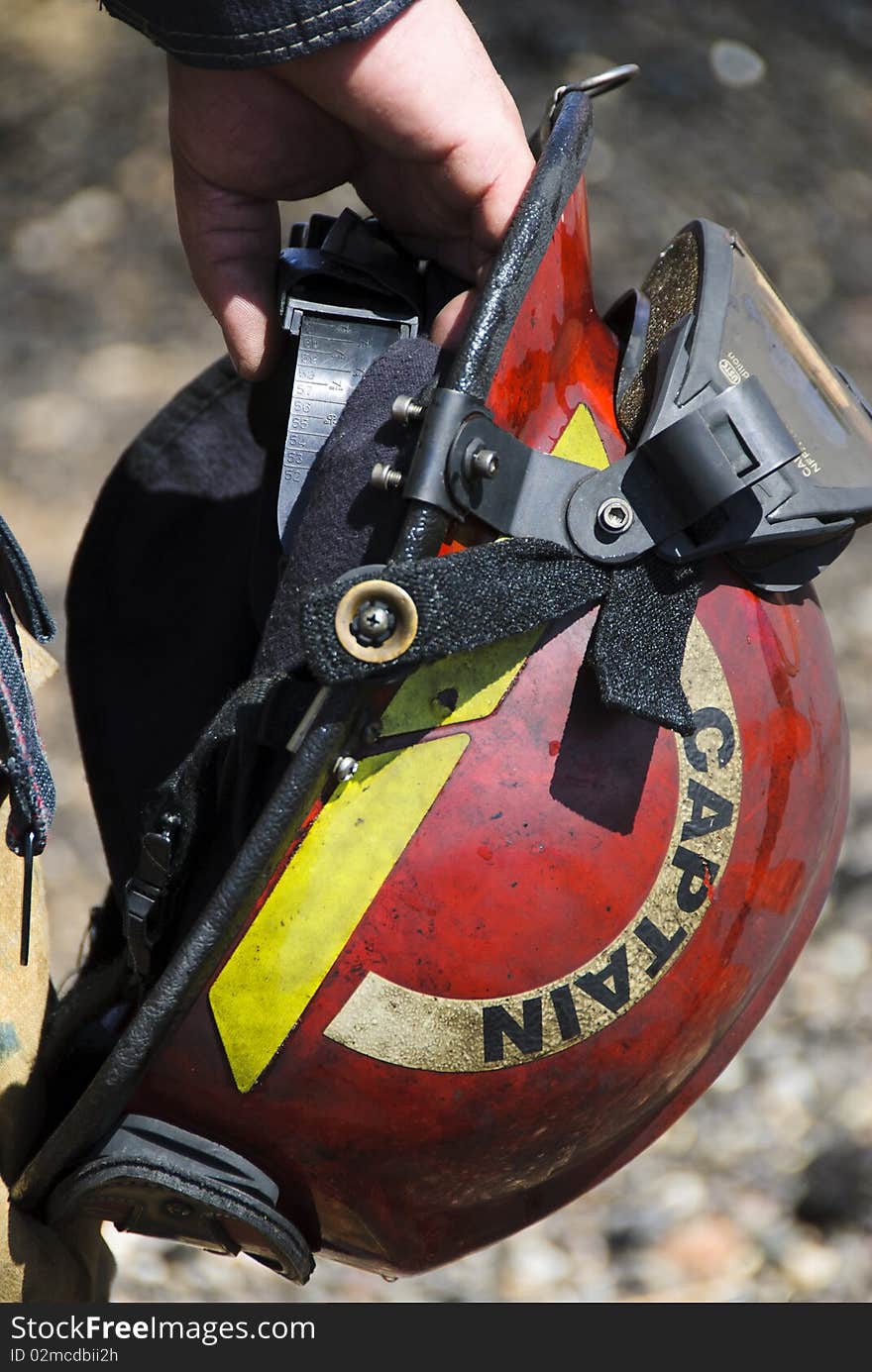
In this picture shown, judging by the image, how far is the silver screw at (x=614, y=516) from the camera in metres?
0.78

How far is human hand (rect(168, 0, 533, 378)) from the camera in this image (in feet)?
2.72

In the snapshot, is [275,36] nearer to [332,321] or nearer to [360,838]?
[332,321]

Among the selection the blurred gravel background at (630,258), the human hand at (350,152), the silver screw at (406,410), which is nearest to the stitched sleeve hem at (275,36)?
the human hand at (350,152)

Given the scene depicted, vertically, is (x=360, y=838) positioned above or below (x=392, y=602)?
below

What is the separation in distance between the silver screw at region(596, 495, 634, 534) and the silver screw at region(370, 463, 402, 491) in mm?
112

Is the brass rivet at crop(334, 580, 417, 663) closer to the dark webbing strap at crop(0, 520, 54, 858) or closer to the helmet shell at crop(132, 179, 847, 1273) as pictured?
the helmet shell at crop(132, 179, 847, 1273)

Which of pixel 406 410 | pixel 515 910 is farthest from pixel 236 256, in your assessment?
pixel 515 910

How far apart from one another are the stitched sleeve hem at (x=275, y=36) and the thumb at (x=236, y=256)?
111 millimetres

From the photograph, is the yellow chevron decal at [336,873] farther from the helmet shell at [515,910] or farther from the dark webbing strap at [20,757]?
the dark webbing strap at [20,757]

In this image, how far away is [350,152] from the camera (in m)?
0.98

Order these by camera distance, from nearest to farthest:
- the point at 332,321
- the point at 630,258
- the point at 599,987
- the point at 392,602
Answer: the point at 392,602 < the point at 599,987 < the point at 332,321 < the point at 630,258

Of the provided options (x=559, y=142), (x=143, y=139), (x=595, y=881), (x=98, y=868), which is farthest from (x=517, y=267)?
(x=143, y=139)

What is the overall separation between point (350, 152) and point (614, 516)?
1.24ft

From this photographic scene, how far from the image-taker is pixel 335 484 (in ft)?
2.76
